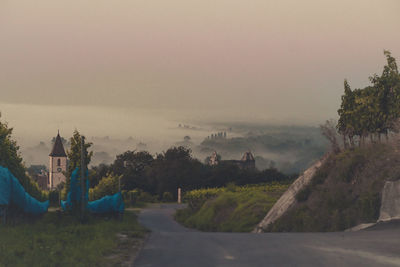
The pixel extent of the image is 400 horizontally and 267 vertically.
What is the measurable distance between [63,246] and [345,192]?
14.3 meters

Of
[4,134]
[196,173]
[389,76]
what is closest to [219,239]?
[4,134]

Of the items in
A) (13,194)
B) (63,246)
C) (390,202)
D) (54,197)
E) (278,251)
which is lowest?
(54,197)

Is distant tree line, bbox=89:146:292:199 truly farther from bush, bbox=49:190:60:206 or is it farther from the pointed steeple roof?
the pointed steeple roof

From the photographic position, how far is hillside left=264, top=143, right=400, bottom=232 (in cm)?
2245

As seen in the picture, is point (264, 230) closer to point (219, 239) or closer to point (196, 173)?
point (219, 239)

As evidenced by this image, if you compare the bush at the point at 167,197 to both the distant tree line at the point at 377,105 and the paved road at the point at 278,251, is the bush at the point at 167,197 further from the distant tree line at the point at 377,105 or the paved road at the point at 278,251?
the paved road at the point at 278,251

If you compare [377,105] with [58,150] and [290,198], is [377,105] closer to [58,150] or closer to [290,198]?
[290,198]

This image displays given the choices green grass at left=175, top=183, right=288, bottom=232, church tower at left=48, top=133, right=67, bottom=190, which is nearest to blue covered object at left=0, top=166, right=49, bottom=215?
green grass at left=175, top=183, right=288, bottom=232

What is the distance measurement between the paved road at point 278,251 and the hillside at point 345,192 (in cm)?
643

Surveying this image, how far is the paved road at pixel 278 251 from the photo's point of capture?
36.5 feet

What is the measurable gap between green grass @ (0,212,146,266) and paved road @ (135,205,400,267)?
3.57 ft

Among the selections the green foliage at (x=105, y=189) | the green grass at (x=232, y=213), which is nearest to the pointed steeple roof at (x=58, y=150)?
the green foliage at (x=105, y=189)

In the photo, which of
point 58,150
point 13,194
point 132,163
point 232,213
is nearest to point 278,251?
point 13,194

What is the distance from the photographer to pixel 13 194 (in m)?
24.7
